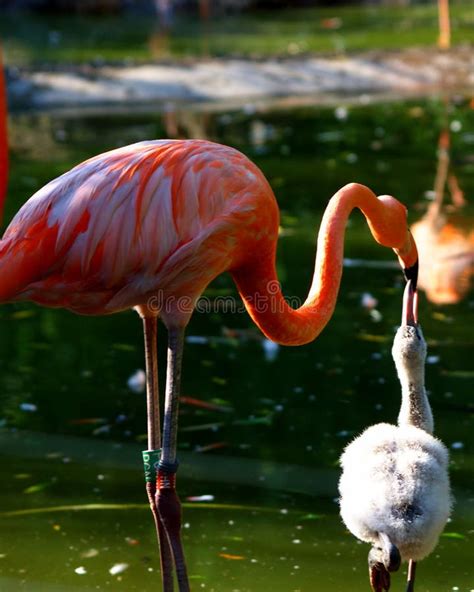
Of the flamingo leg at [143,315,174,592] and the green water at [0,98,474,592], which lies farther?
the green water at [0,98,474,592]

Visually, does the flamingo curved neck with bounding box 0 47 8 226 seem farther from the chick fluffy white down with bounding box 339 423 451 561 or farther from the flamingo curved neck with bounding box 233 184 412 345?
the chick fluffy white down with bounding box 339 423 451 561

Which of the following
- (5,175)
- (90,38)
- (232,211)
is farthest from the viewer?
(90,38)

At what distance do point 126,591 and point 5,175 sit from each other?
1340 mm

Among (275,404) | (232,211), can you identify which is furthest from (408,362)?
(275,404)

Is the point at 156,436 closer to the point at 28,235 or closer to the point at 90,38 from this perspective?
the point at 28,235

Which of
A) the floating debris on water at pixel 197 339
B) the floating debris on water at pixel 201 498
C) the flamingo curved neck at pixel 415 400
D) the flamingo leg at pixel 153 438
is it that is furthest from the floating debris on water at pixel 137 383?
the flamingo curved neck at pixel 415 400

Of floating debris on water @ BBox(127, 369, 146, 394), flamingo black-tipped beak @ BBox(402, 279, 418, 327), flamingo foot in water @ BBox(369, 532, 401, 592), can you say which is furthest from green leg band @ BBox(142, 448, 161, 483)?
floating debris on water @ BBox(127, 369, 146, 394)

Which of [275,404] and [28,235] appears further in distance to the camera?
[275,404]

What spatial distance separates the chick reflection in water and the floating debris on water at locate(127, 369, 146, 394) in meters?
2.09

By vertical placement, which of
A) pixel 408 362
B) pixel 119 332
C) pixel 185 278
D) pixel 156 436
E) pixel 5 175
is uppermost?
pixel 5 175

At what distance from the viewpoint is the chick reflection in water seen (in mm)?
3475

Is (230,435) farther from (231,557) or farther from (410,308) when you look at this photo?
(410,308)

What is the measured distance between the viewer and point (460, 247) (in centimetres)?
763

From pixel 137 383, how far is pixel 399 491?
240cm
